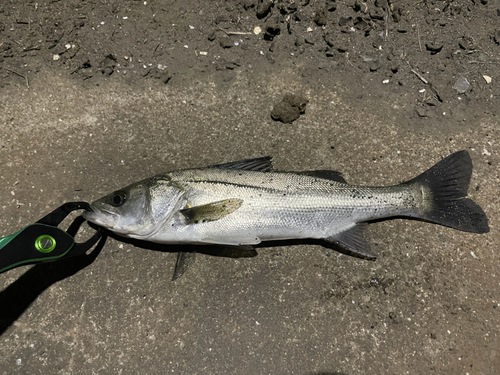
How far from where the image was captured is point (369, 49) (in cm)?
355

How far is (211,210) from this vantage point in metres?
2.68

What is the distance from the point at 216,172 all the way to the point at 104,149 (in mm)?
1568

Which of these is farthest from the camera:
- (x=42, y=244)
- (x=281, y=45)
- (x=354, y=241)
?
(x=281, y=45)

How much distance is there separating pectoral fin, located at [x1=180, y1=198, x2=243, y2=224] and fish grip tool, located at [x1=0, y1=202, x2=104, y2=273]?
110cm

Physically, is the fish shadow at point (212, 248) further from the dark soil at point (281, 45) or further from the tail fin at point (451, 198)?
the dark soil at point (281, 45)

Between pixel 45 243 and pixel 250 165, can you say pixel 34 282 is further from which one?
pixel 250 165

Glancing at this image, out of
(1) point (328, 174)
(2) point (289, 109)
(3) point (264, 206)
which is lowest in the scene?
(1) point (328, 174)

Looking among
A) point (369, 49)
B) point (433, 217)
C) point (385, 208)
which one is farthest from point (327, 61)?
point (433, 217)

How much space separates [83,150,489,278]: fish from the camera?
8.87 feet

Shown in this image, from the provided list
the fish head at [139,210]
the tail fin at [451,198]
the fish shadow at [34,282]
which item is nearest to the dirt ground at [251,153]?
the fish shadow at [34,282]

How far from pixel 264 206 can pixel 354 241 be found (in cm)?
110

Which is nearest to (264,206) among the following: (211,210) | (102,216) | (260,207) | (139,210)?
(260,207)

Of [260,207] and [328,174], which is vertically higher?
[260,207]

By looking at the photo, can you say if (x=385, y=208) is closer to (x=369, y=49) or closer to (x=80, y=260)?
(x=369, y=49)
